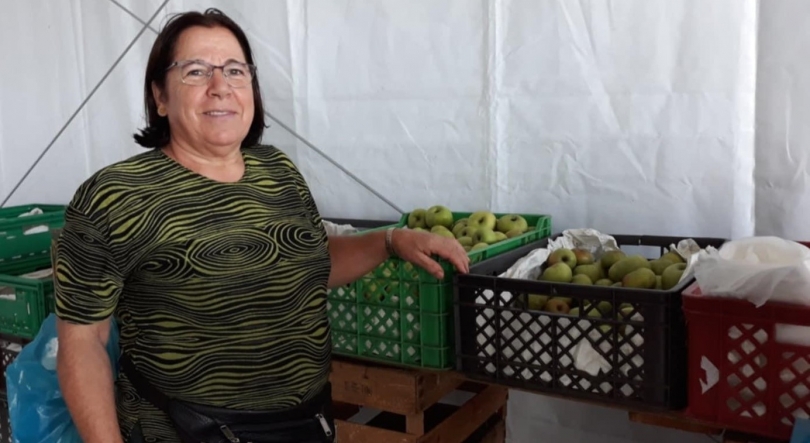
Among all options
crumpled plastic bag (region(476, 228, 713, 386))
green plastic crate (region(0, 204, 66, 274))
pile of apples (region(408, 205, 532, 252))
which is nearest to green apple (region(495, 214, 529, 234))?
pile of apples (region(408, 205, 532, 252))

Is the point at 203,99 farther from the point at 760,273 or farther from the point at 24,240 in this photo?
the point at 24,240

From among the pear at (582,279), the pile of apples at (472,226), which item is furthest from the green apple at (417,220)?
the pear at (582,279)

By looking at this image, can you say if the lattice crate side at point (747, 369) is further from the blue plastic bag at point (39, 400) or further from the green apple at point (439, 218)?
the blue plastic bag at point (39, 400)

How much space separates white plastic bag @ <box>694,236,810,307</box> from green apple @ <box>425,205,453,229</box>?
27.5 inches

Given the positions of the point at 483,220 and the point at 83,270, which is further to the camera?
the point at 483,220

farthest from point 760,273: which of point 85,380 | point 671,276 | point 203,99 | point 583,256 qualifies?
point 85,380

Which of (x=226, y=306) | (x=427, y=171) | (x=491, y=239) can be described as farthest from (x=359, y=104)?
(x=226, y=306)

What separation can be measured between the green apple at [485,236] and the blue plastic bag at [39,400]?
0.73m

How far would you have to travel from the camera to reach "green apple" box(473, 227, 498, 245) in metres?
1.52

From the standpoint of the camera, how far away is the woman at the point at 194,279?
1.05 m

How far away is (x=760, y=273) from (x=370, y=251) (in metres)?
0.67

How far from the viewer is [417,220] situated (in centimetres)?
173

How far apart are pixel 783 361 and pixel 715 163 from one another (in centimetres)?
64

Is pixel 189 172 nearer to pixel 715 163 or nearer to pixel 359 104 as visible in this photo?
pixel 359 104
